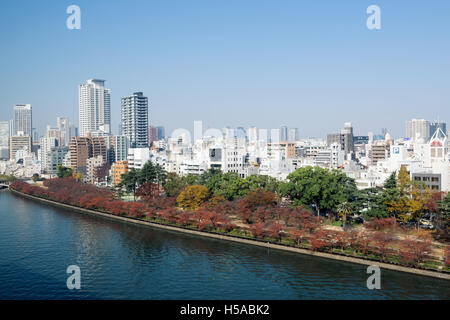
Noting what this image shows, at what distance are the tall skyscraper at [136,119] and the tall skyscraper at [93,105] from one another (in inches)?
1285

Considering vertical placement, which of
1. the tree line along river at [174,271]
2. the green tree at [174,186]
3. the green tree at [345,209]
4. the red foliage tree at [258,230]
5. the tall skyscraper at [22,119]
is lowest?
the tree line along river at [174,271]

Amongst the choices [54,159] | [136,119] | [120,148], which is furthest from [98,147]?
[136,119]

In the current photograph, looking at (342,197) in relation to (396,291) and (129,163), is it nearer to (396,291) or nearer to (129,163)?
(396,291)

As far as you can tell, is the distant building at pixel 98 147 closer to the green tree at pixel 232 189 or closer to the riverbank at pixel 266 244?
the riverbank at pixel 266 244

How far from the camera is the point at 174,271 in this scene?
50.5 feet

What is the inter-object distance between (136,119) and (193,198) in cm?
5202

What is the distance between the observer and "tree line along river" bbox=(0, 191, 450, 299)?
1331 centimetres

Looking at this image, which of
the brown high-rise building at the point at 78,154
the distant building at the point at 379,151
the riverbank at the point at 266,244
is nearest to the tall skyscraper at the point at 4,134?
the brown high-rise building at the point at 78,154

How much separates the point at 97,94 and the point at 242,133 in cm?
4074

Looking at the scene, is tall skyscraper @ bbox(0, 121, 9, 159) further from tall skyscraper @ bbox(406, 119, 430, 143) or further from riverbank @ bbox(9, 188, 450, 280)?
tall skyscraper @ bbox(406, 119, 430, 143)

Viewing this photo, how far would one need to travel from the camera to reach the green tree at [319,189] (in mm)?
22098

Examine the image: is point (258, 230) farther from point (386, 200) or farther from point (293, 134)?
point (293, 134)

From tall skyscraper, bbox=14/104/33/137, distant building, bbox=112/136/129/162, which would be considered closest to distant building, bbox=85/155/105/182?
distant building, bbox=112/136/129/162

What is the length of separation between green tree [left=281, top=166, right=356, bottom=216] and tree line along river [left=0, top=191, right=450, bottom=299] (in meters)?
5.26
